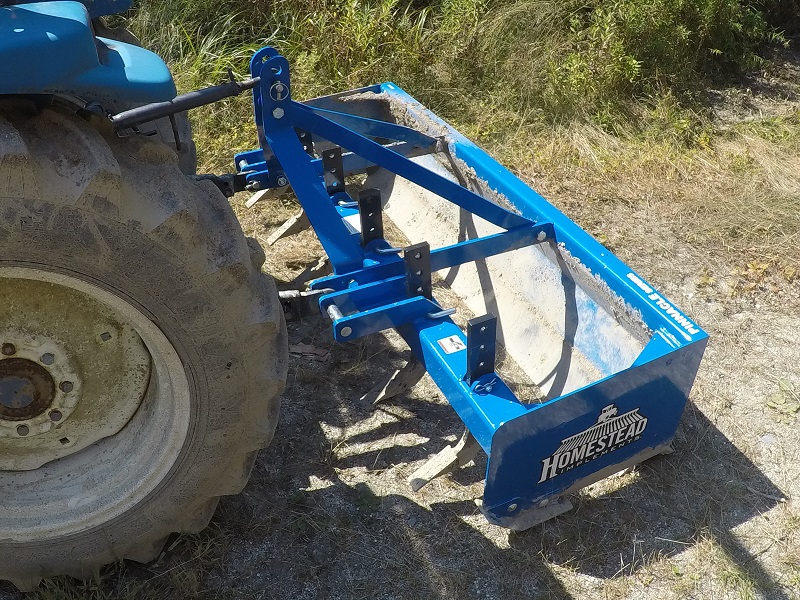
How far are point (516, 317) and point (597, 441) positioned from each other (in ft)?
2.84

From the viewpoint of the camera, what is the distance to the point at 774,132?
4.68 m

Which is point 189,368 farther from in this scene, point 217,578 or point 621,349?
point 621,349

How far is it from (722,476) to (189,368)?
70.1 inches

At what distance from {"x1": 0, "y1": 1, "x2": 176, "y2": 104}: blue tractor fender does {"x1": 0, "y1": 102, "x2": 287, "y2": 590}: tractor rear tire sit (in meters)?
0.10

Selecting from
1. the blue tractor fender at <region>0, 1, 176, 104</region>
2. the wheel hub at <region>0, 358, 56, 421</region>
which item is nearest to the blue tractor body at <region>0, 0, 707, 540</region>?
the blue tractor fender at <region>0, 1, 176, 104</region>

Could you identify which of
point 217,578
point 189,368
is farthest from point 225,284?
point 217,578

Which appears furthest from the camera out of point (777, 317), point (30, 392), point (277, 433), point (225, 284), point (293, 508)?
point (777, 317)

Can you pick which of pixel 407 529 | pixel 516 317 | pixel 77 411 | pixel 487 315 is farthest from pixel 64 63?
pixel 516 317

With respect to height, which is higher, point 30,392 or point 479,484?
point 30,392

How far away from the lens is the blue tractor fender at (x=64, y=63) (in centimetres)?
159

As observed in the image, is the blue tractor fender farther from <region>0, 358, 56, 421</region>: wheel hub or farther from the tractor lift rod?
<region>0, 358, 56, 421</region>: wheel hub

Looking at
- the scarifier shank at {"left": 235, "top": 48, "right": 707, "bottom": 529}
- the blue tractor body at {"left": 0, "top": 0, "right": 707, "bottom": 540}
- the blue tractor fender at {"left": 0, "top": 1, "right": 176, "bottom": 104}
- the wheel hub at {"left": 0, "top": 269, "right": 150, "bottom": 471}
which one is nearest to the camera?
the blue tractor fender at {"left": 0, "top": 1, "right": 176, "bottom": 104}

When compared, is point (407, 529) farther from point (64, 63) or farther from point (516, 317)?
point (64, 63)

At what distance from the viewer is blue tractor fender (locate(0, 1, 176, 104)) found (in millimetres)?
1593
